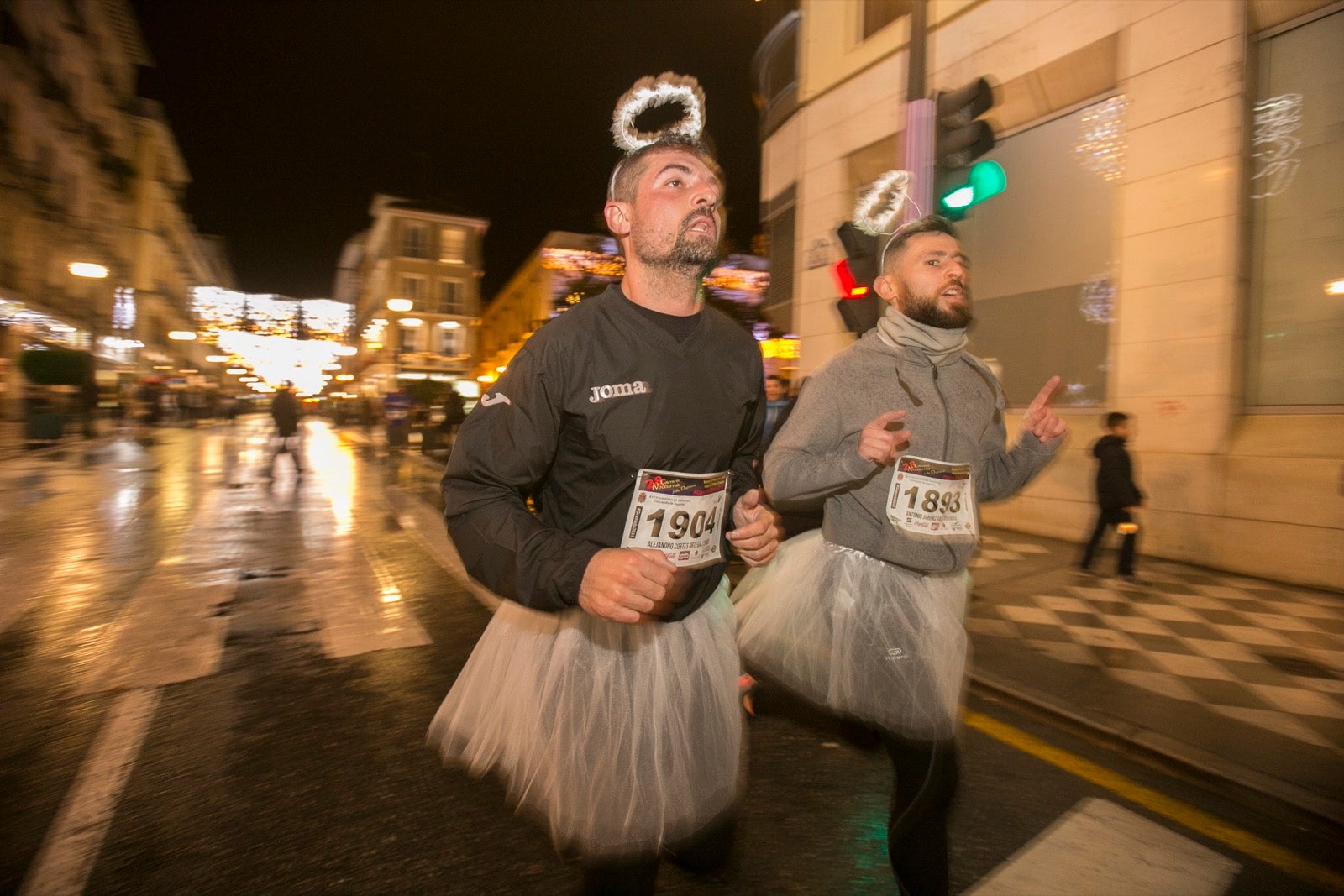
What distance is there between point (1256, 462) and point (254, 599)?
9.19m

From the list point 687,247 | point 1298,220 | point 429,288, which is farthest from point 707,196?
point 429,288

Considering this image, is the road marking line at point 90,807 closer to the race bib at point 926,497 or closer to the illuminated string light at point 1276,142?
the race bib at point 926,497

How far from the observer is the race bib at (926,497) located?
7.18 ft

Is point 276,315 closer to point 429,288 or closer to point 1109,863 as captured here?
point 429,288

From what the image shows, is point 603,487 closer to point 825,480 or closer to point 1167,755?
point 825,480

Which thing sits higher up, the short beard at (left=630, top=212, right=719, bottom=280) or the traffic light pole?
the traffic light pole

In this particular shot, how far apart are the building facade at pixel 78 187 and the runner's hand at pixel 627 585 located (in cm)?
2742

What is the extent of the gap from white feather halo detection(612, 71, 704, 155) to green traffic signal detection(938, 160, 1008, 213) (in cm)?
356

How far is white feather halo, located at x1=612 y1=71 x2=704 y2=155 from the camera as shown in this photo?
2053 mm

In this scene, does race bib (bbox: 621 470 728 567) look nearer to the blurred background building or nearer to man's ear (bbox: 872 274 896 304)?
man's ear (bbox: 872 274 896 304)

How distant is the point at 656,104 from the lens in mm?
2154

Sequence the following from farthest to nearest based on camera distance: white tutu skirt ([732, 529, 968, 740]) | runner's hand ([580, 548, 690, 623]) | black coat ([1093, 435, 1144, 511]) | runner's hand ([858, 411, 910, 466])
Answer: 1. black coat ([1093, 435, 1144, 511])
2. white tutu skirt ([732, 529, 968, 740])
3. runner's hand ([858, 411, 910, 466])
4. runner's hand ([580, 548, 690, 623])

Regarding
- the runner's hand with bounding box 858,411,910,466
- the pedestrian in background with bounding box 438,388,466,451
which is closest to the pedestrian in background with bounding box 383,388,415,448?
the pedestrian in background with bounding box 438,388,466,451

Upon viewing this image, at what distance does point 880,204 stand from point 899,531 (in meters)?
2.04
